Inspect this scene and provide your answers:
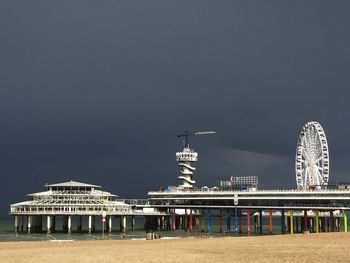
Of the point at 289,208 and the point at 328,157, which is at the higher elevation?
the point at 328,157

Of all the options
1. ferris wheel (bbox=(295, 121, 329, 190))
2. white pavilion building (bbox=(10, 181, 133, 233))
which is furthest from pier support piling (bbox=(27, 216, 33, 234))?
ferris wheel (bbox=(295, 121, 329, 190))

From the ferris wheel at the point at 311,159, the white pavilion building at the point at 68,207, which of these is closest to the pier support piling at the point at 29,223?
Answer: the white pavilion building at the point at 68,207

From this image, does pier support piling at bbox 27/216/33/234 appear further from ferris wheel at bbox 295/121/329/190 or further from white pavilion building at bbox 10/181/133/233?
ferris wheel at bbox 295/121/329/190

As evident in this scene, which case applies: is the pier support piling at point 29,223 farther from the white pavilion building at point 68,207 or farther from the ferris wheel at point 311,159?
the ferris wheel at point 311,159

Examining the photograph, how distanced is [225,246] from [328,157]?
5830 cm

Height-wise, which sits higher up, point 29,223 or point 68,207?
point 68,207

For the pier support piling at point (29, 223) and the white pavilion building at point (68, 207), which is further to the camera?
the pier support piling at point (29, 223)

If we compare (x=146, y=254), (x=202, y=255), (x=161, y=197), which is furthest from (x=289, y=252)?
(x=161, y=197)

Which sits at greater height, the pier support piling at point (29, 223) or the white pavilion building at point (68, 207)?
the white pavilion building at point (68, 207)

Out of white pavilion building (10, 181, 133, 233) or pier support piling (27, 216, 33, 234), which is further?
pier support piling (27, 216, 33, 234)

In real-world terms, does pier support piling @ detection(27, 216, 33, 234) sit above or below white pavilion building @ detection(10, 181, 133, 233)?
below

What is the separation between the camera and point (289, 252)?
137 feet

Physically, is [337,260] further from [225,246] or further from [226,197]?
[226,197]

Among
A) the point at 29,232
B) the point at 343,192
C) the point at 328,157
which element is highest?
the point at 328,157
